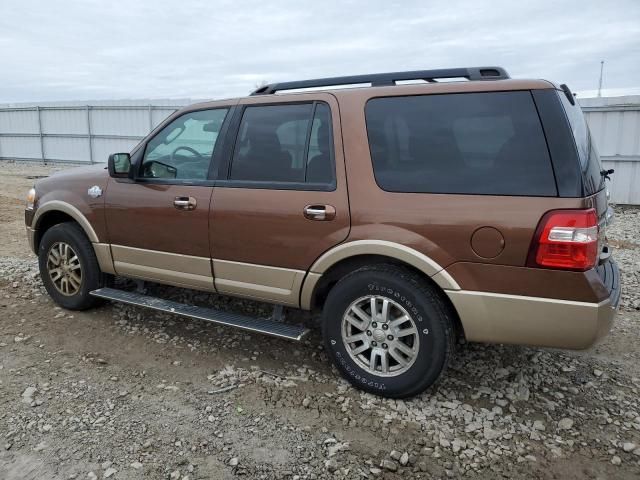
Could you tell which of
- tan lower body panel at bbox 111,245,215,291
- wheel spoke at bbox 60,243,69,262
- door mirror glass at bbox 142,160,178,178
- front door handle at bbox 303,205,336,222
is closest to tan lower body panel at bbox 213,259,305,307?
tan lower body panel at bbox 111,245,215,291

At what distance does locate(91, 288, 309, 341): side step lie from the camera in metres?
3.36

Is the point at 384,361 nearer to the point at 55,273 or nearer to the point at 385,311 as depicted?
the point at 385,311

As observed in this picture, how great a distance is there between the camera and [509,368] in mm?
3562

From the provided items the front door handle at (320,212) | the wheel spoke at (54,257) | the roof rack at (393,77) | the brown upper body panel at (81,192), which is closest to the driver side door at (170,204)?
the brown upper body panel at (81,192)

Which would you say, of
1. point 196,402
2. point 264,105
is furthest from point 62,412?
point 264,105

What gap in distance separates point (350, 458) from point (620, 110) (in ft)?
37.4

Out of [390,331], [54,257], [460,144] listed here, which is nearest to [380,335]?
[390,331]

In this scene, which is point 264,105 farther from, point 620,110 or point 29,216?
point 620,110

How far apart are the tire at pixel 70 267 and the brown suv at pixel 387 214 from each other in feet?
1.43

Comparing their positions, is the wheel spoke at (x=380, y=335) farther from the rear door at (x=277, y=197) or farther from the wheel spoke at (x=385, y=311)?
the rear door at (x=277, y=197)

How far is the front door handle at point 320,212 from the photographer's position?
10.2ft

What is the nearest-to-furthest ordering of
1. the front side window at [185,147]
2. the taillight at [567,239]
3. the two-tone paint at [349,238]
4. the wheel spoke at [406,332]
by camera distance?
1. the taillight at [567,239]
2. the two-tone paint at [349,238]
3. the wheel spoke at [406,332]
4. the front side window at [185,147]

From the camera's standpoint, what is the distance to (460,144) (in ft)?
9.30

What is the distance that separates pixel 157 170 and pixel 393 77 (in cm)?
199
